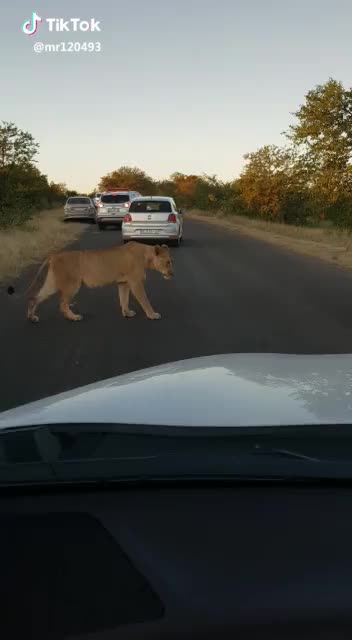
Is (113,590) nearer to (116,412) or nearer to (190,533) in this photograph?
(190,533)

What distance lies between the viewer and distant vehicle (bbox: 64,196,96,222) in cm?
4775

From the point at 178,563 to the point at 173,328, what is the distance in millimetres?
8347

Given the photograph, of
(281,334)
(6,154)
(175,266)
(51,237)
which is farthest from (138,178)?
(281,334)

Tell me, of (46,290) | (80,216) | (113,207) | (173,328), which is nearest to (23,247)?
(46,290)

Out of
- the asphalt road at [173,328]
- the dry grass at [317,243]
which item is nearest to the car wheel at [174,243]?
the dry grass at [317,243]

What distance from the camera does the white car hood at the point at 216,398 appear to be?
179 cm

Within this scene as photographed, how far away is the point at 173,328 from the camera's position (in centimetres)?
978

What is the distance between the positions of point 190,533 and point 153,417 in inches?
15.2

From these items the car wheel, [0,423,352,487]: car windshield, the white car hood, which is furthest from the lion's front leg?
the car wheel

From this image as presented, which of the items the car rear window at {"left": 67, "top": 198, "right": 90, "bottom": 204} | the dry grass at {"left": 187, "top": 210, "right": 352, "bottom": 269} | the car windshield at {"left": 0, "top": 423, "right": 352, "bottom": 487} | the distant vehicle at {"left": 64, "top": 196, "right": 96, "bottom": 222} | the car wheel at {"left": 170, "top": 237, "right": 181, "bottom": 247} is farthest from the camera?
the car rear window at {"left": 67, "top": 198, "right": 90, "bottom": 204}

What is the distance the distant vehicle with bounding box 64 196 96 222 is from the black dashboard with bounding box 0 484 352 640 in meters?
47.0

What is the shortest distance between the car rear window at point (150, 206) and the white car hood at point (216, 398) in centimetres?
2259

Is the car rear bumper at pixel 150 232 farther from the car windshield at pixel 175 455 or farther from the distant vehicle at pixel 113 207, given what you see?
the car windshield at pixel 175 455

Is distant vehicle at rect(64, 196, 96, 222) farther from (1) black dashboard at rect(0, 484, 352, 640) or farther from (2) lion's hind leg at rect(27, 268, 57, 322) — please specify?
(1) black dashboard at rect(0, 484, 352, 640)
